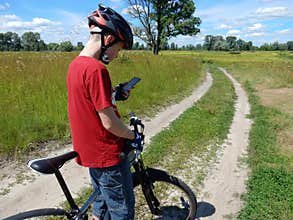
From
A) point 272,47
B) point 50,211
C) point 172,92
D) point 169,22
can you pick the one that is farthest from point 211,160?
point 272,47

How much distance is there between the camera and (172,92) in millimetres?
10883

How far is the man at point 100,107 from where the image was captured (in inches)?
63.8

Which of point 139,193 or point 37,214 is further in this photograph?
point 139,193

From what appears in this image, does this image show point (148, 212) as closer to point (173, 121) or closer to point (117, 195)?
point (117, 195)

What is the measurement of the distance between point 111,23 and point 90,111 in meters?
0.55

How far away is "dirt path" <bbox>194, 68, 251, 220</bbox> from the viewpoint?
11.1 ft

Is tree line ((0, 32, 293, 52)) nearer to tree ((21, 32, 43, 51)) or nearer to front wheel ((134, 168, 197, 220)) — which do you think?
tree ((21, 32, 43, 51))

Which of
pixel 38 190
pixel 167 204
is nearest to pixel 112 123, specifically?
pixel 167 204

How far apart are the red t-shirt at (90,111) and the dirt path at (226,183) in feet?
6.19

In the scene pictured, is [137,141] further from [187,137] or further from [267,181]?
[187,137]

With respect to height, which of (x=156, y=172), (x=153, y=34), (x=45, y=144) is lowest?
(x=45, y=144)

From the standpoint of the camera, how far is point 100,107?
5.37 feet

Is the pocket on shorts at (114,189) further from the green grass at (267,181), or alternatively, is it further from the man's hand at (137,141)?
the green grass at (267,181)

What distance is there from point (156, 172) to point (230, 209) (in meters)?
1.34
